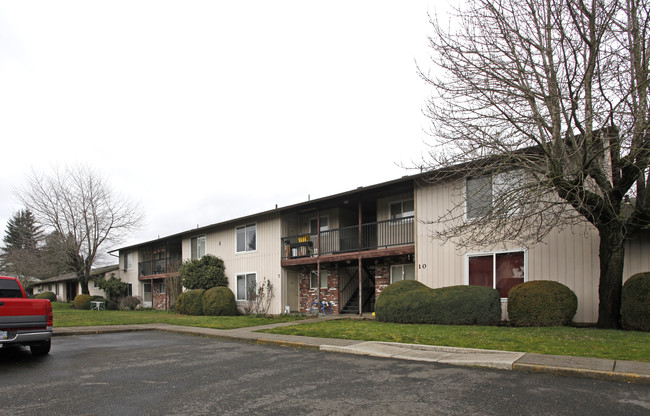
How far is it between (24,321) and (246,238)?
16030 mm

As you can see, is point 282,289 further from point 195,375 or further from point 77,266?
point 77,266

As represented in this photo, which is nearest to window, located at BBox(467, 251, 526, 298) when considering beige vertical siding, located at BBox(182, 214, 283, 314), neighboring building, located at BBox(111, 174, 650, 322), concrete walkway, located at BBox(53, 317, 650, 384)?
neighboring building, located at BBox(111, 174, 650, 322)

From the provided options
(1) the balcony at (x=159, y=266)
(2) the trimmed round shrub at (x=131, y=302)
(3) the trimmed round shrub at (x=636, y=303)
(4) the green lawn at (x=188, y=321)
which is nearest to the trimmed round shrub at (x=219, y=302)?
(4) the green lawn at (x=188, y=321)

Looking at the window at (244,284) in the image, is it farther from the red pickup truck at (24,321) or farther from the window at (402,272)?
the red pickup truck at (24,321)

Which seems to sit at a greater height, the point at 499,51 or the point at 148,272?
the point at 499,51

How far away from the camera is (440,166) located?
1165 cm

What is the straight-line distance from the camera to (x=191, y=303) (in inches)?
924

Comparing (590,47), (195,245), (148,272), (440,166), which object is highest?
(590,47)

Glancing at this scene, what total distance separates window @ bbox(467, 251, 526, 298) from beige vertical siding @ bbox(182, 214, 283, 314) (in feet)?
33.1

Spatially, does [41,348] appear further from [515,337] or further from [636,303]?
[636,303]

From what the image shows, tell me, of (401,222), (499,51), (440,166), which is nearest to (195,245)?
(401,222)

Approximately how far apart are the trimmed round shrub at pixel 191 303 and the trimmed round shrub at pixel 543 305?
15.9 metres

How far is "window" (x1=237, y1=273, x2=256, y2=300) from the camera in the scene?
2357 cm

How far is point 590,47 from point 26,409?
11673 mm
